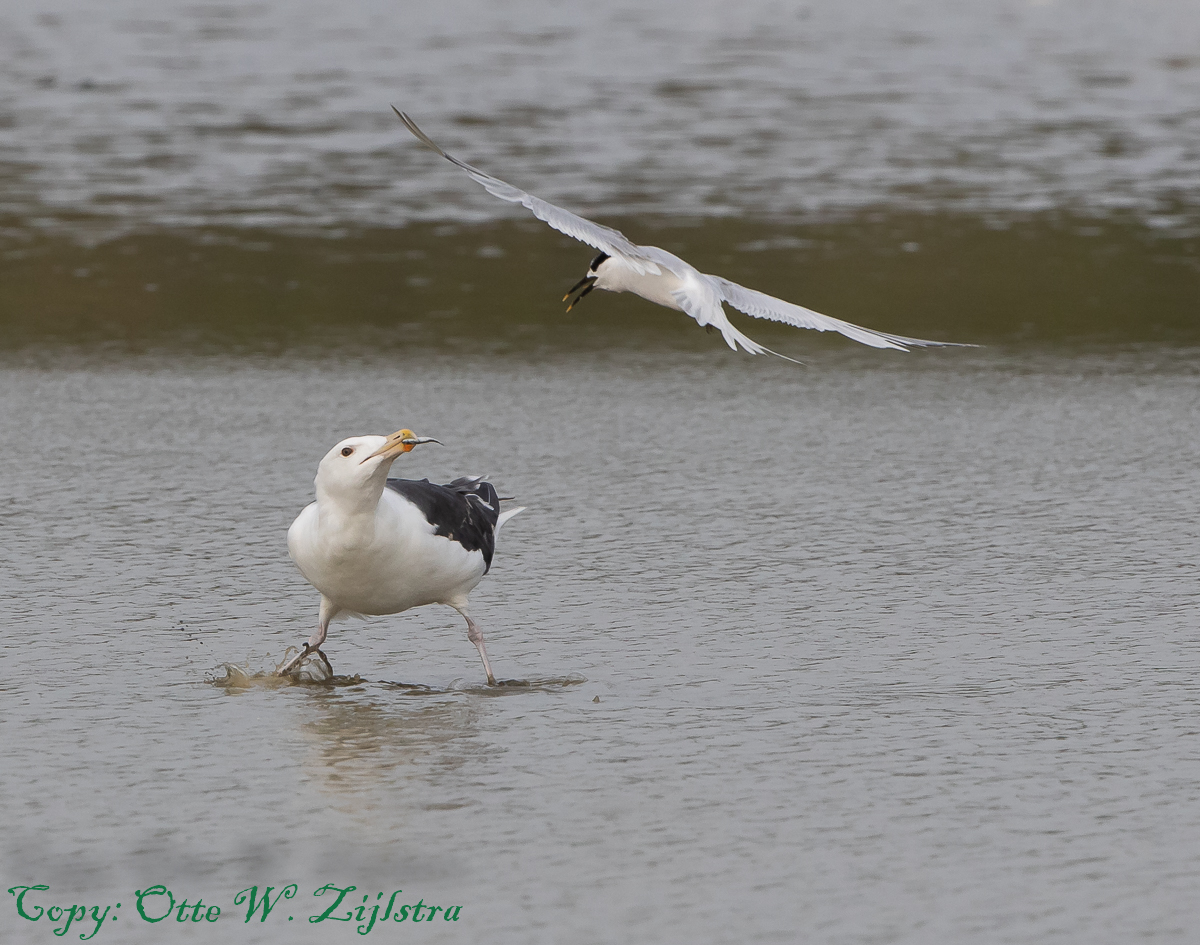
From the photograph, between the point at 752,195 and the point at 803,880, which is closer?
the point at 803,880

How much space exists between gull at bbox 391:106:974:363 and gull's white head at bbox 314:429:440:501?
2.90 feet

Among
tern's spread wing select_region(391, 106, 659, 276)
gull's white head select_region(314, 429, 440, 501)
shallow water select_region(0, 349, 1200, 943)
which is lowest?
shallow water select_region(0, 349, 1200, 943)

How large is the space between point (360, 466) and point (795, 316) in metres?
1.75

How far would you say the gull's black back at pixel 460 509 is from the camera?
6961 millimetres

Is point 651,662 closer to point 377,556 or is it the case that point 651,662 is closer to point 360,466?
point 377,556

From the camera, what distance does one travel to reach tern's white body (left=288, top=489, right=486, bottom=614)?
21.6 ft

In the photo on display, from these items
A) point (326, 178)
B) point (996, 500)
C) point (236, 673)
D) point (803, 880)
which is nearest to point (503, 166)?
point (326, 178)

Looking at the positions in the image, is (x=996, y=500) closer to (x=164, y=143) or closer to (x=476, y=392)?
(x=476, y=392)

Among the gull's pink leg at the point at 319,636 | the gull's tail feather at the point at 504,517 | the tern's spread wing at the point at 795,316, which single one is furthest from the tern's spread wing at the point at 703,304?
the gull's pink leg at the point at 319,636

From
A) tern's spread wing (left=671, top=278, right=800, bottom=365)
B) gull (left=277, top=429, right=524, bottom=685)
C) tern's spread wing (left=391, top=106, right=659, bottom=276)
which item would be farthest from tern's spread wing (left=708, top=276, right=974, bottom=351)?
gull (left=277, top=429, right=524, bottom=685)

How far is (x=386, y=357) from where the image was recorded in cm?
1232

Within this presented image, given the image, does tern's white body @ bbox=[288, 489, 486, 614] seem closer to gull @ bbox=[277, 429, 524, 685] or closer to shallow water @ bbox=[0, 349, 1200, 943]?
gull @ bbox=[277, 429, 524, 685]

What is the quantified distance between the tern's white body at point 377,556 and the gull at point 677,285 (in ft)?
3.54

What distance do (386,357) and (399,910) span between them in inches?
302
